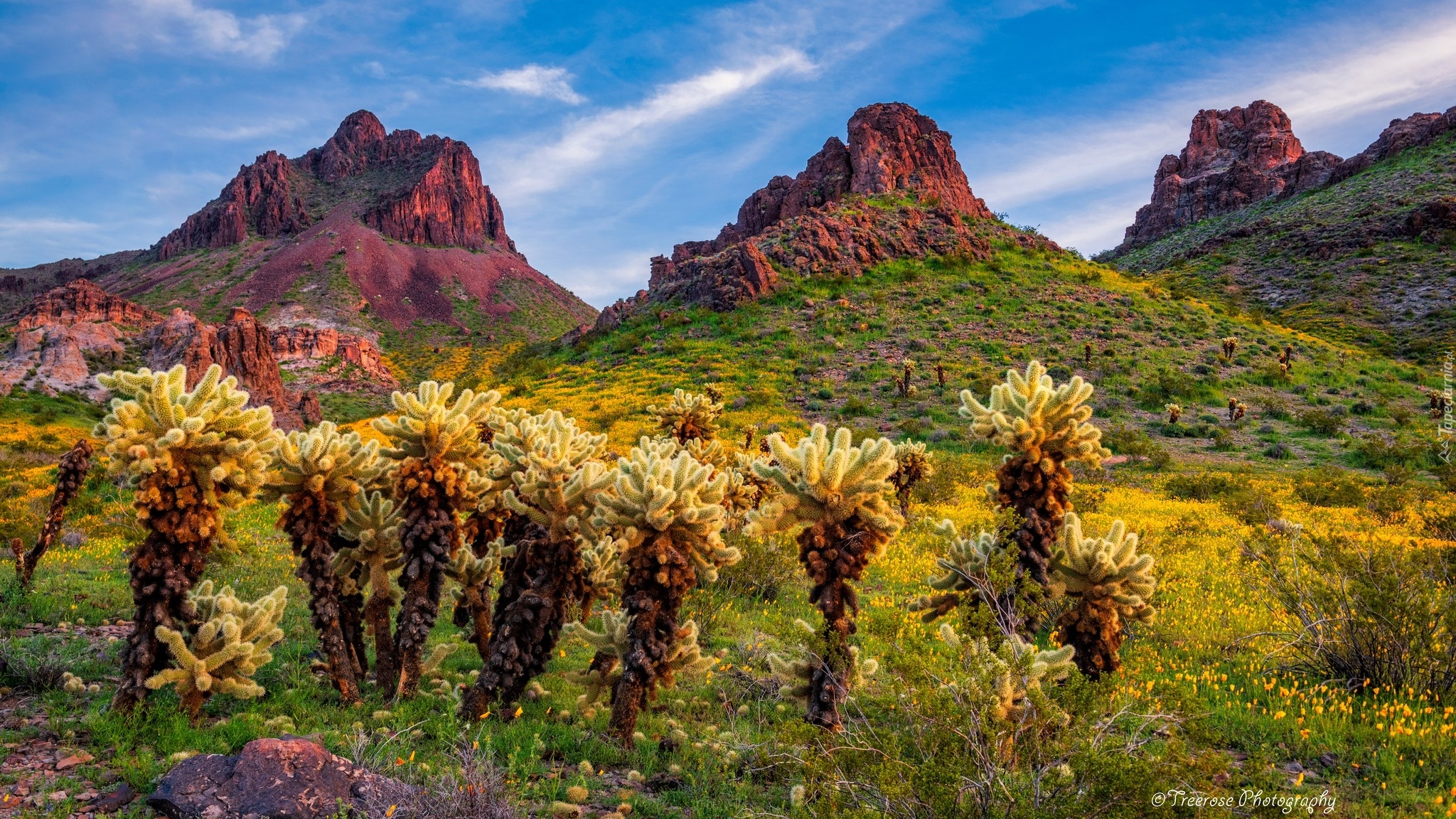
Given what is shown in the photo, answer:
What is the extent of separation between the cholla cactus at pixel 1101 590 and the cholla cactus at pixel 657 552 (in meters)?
3.32

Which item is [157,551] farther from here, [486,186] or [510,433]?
[486,186]

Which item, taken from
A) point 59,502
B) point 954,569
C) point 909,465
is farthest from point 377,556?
point 909,465

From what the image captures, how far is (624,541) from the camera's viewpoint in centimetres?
580

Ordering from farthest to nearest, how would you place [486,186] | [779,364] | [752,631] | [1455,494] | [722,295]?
[486,186] → [722,295] → [779,364] → [1455,494] → [752,631]

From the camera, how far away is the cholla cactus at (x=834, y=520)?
19.9 ft

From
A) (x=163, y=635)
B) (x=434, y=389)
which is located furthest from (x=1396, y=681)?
(x=163, y=635)

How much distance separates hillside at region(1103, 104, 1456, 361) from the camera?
47750 mm

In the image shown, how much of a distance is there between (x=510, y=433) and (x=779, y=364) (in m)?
33.6

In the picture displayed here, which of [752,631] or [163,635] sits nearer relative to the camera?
[163,635]

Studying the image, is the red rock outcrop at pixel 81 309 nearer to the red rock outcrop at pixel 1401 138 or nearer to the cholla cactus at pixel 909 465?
the cholla cactus at pixel 909 465

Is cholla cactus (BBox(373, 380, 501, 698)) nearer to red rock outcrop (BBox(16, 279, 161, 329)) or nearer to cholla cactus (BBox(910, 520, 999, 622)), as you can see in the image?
cholla cactus (BBox(910, 520, 999, 622))

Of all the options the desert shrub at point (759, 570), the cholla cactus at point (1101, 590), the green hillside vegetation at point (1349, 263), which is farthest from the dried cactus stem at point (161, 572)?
the green hillside vegetation at point (1349, 263)

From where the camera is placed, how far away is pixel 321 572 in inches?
253

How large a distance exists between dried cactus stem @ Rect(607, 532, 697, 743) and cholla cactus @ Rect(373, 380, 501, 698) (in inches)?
75.0
